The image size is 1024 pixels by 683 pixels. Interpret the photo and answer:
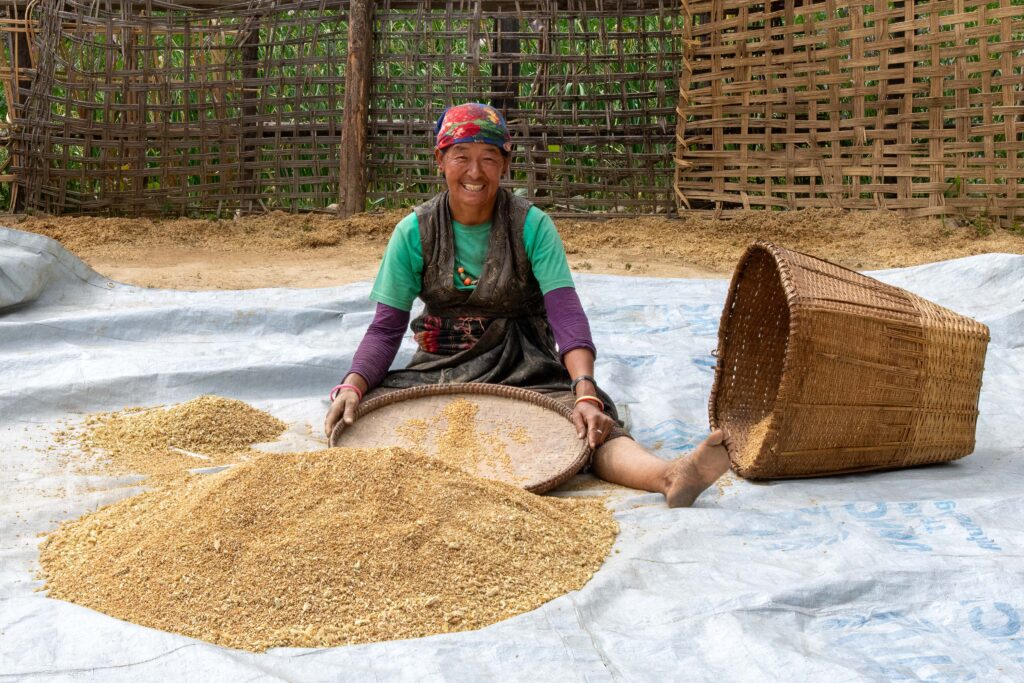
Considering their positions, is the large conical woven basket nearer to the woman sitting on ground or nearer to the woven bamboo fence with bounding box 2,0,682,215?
the woman sitting on ground

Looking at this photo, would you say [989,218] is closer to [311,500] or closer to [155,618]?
[311,500]

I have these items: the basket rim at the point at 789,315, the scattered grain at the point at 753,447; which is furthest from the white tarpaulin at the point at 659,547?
the basket rim at the point at 789,315

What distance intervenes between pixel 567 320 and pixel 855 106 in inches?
141

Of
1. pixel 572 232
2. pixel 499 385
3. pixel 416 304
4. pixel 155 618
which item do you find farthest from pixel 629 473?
pixel 572 232

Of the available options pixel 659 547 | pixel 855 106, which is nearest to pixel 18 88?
pixel 855 106

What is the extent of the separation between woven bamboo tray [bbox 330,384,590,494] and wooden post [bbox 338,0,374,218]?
398cm

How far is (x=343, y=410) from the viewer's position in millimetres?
2762

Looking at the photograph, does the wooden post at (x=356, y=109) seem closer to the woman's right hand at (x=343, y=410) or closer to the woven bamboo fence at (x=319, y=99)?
the woven bamboo fence at (x=319, y=99)

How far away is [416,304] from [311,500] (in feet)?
7.41

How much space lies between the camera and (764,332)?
308 cm

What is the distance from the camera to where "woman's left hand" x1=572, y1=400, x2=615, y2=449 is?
257 cm

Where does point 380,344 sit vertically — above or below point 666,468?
above

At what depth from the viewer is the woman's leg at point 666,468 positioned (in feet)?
7.36

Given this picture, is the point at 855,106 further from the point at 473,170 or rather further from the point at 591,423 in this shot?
the point at 591,423
